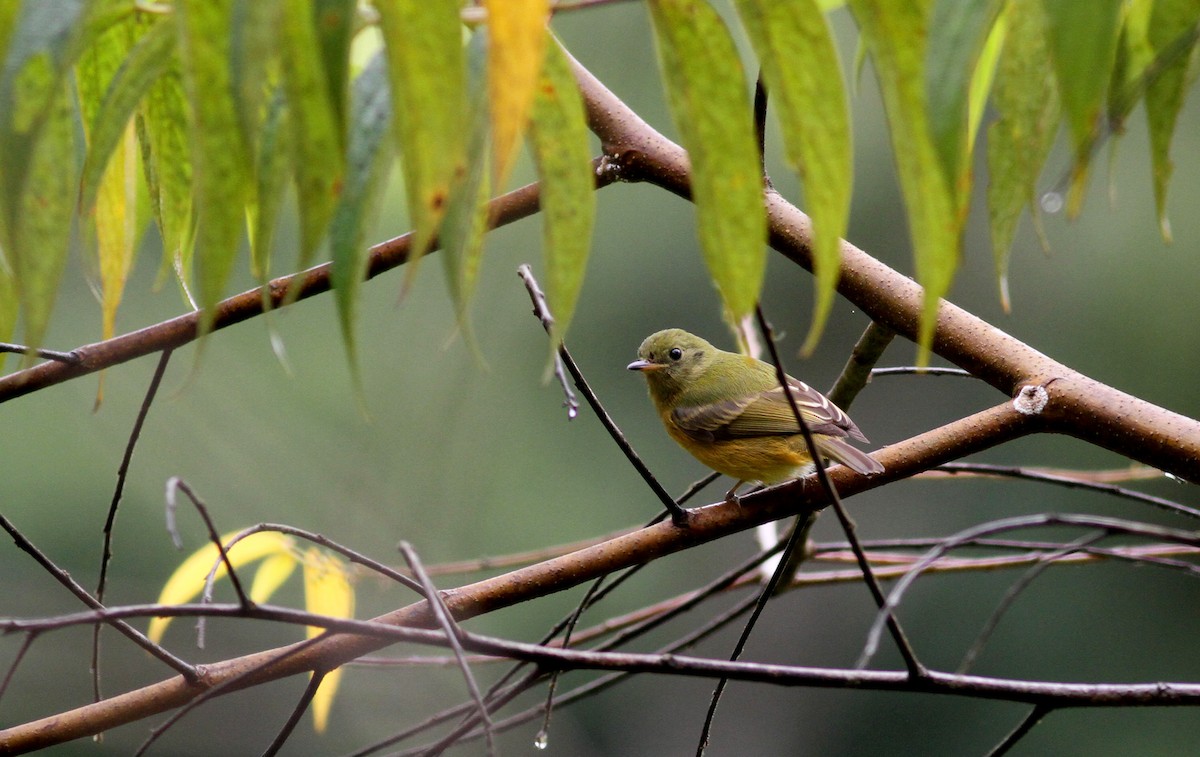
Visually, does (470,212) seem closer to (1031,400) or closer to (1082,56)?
(1082,56)

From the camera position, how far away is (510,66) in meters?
0.79

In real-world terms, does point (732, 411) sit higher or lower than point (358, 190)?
lower

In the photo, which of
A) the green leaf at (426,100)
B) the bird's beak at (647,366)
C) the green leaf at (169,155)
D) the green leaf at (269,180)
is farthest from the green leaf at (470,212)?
the bird's beak at (647,366)

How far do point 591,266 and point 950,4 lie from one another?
982 centimetres

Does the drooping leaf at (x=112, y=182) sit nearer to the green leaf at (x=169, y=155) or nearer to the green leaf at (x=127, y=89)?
the green leaf at (x=169, y=155)

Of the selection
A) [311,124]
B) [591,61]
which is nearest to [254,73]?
[311,124]

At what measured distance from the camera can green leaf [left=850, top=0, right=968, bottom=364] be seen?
0.84 m

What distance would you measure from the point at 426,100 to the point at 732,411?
2.96 m

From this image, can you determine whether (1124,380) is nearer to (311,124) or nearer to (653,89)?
(653,89)

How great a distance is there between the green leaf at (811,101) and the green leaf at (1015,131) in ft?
0.56

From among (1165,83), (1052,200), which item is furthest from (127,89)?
(1165,83)

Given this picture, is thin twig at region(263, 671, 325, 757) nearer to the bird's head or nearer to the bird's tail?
the bird's tail

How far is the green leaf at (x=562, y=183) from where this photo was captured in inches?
37.4

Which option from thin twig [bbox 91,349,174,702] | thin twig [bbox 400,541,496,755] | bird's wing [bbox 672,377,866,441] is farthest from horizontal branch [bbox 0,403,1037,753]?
bird's wing [bbox 672,377,866,441]
